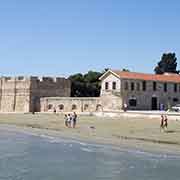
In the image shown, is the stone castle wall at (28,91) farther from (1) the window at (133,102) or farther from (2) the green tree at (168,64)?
(2) the green tree at (168,64)

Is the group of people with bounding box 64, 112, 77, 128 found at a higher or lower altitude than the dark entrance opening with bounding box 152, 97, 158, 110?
lower

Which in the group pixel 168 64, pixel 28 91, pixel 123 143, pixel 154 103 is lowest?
pixel 123 143

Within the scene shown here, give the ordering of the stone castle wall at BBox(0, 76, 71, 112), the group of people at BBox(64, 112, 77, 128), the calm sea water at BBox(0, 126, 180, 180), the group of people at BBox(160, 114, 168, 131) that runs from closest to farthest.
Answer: the calm sea water at BBox(0, 126, 180, 180)
the group of people at BBox(160, 114, 168, 131)
the group of people at BBox(64, 112, 77, 128)
the stone castle wall at BBox(0, 76, 71, 112)

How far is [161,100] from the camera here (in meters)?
55.2

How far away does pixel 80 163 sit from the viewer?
22.3 meters

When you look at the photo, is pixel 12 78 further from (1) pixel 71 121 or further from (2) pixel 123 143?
(2) pixel 123 143

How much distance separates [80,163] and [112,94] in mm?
31097

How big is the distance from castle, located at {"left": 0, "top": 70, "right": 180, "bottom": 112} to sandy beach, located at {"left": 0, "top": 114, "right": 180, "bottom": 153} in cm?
774

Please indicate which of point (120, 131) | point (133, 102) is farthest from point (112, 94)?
point (120, 131)

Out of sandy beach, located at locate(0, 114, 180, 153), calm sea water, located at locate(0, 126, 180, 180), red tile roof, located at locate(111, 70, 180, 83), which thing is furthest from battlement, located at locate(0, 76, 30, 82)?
calm sea water, located at locate(0, 126, 180, 180)

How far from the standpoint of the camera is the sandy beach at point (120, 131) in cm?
2677

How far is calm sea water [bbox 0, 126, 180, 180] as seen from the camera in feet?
61.4

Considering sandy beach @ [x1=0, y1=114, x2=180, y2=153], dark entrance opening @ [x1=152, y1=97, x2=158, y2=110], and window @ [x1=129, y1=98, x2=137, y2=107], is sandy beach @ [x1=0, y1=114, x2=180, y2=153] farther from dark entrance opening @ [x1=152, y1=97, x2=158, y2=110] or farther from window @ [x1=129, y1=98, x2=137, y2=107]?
dark entrance opening @ [x1=152, y1=97, x2=158, y2=110]

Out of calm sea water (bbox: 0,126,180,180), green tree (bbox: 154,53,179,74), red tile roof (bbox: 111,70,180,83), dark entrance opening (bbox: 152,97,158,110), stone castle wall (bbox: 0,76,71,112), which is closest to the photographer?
calm sea water (bbox: 0,126,180,180)
